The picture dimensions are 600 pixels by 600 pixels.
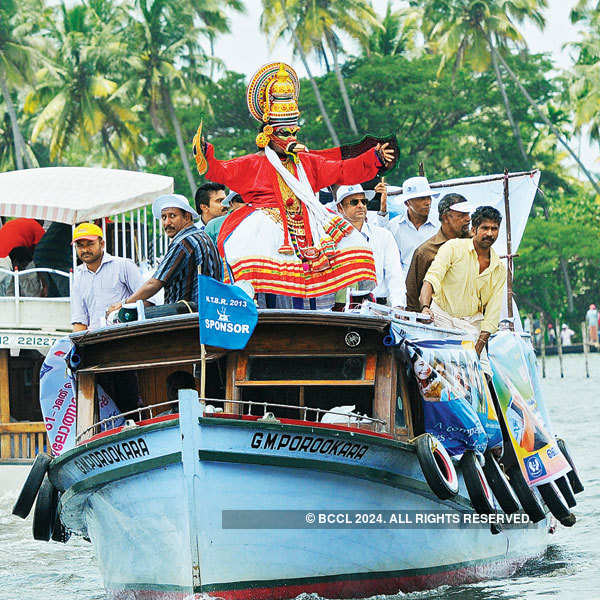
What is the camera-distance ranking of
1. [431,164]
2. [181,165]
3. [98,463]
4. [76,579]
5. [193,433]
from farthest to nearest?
[431,164], [181,165], [76,579], [98,463], [193,433]

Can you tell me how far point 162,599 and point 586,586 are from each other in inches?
147

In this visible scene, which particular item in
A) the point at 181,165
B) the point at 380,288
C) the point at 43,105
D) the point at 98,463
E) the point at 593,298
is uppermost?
the point at 43,105

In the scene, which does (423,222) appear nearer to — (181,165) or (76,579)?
(76,579)

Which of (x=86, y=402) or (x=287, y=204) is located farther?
(x=287, y=204)

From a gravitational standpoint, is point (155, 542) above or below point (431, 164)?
below

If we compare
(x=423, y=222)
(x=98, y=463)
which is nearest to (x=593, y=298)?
(x=423, y=222)

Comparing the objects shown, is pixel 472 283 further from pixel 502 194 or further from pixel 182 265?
pixel 502 194

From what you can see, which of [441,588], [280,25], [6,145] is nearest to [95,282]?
[441,588]

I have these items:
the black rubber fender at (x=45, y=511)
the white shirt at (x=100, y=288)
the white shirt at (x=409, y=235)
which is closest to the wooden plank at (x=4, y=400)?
the white shirt at (x=100, y=288)

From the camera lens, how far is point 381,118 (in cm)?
4631

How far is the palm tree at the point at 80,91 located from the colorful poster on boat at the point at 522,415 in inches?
1464

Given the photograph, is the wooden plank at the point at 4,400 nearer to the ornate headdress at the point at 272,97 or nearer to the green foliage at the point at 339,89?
the ornate headdress at the point at 272,97

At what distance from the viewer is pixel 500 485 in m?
9.07

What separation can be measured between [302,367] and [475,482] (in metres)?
1.41
